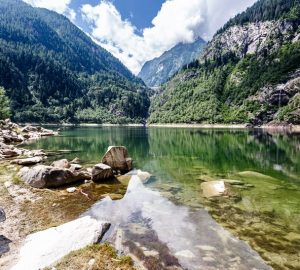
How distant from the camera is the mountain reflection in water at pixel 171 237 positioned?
641 inches

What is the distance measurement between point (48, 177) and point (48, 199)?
513 centimetres

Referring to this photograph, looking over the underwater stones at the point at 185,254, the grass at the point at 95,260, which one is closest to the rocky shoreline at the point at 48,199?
the grass at the point at 95,260

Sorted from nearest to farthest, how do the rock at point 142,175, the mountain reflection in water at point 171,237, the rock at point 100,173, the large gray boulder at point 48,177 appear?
the mountain reflection in water at point 171,237 < the large gray boulder at point 48,177 < the rock at point 100,173 < the rock at point 142,175

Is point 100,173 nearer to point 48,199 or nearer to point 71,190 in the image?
point 71,190

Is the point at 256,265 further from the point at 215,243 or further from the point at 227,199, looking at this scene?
the point at 227,199

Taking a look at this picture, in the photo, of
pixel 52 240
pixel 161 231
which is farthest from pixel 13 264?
pixel 161 231

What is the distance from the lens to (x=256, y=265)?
631 inches

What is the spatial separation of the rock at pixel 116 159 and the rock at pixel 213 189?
1333cm

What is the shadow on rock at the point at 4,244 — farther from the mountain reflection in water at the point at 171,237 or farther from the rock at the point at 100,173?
the rock at the point at 100,173

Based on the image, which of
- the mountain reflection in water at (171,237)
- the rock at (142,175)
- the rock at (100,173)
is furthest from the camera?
the rock at (142,175)

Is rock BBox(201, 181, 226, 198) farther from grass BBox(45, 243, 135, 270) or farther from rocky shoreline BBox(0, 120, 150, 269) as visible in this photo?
grass BBox(45, 243, 135, 270)

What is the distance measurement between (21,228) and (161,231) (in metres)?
9.38

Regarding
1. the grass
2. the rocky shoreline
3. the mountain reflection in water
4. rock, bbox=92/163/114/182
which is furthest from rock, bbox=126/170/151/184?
the grass

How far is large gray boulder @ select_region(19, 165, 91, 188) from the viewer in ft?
104
